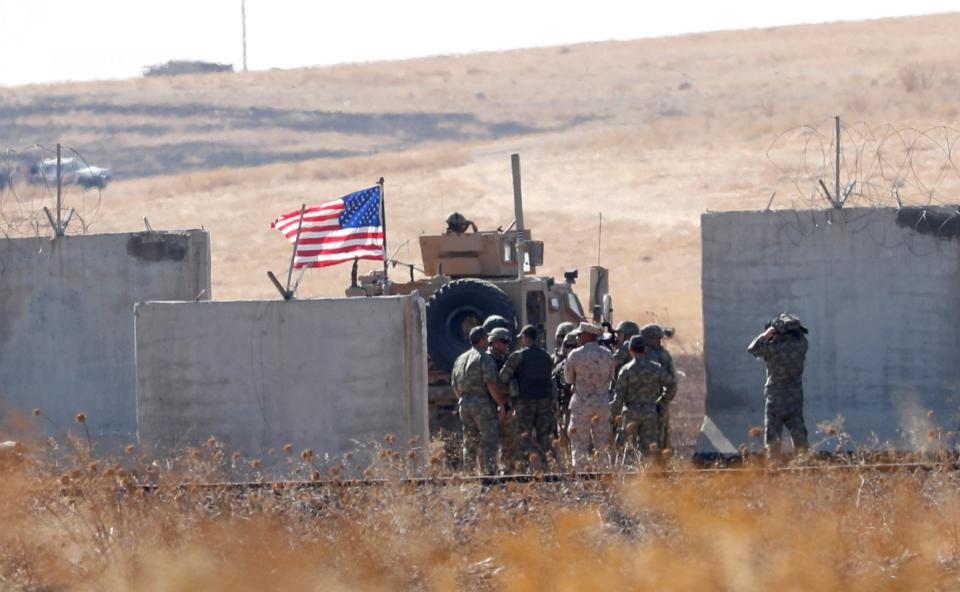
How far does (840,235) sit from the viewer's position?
A: 47.9 feet

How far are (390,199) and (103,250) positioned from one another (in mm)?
31315

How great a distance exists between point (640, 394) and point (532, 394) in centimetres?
86

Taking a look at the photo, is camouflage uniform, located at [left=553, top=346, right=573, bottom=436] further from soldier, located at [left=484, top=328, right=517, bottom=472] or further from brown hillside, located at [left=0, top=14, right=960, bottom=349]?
brown hillside, located at [left=0, top=14, right=960, bottom=349]

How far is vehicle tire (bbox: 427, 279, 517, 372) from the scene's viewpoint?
15.2m

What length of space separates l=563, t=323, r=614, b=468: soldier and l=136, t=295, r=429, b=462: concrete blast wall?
3.73 feet

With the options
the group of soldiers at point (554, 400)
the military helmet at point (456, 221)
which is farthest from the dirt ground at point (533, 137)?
the group of soldiers at point (554, 400)

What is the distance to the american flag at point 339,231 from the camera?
48.8ft

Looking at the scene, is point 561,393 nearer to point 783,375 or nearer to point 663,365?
point 663,365

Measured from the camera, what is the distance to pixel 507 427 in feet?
41.0

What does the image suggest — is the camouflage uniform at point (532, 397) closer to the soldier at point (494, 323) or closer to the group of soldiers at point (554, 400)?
the group of soldiers at point (554, 400)

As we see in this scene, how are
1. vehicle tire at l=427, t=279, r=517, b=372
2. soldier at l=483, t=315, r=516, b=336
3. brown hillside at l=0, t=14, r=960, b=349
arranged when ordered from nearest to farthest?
1. soldier at l=483, t=315, r=516, b=336
2. vehicle tire at l=427, t=279, r=517, b=372
3. brown hillside at l=0, t=14, r=960, b=349

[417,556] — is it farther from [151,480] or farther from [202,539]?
[151,480]

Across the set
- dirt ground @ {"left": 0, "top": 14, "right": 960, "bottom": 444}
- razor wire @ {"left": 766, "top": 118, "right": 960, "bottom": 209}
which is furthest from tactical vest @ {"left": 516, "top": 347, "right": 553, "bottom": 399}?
razor wire @ {"left": 766, "top": 118, "right": 960, "bottom": 209}

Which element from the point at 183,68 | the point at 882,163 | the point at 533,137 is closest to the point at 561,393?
the point at 882,163
